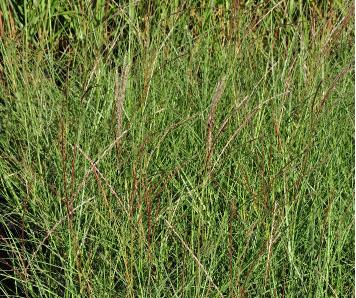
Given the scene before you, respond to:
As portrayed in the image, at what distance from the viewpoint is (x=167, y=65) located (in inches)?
143

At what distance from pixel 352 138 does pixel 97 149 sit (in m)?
0.89

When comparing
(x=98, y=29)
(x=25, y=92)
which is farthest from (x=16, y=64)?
(x=98, y=29)

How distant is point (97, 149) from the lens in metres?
3.16

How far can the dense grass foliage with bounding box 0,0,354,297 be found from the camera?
95.8 inches

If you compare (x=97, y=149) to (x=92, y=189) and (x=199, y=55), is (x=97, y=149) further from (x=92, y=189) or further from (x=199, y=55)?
(x=199, y=55)

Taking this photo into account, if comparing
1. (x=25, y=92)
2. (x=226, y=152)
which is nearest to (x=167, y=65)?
(x=25, y=92)

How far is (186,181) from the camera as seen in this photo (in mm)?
2902

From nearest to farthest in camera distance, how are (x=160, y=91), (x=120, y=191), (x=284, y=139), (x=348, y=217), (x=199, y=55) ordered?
(x=348, y=217), (x=120, y=191), (x=284, y=139), (x=160, y=91), (x=199, y=55)

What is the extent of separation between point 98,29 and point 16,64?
0.52 m

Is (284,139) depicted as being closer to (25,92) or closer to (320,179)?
(320,179)

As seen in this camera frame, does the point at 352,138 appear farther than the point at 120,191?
Yes

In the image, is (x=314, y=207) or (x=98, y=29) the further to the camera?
(x=98, y=29)

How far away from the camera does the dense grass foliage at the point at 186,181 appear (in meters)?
2.43

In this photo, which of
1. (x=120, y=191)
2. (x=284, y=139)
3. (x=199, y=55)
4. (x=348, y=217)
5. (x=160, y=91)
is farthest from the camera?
(x=199, y=55)
